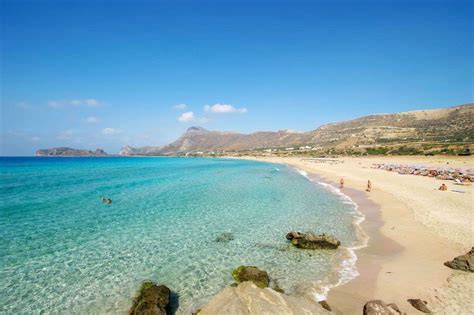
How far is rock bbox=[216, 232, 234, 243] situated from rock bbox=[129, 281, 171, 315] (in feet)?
20.3

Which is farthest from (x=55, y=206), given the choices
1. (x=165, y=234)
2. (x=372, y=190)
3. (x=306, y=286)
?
(x=372, y=190)

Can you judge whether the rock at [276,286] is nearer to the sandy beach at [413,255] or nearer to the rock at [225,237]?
the sandy beach at [413,255]

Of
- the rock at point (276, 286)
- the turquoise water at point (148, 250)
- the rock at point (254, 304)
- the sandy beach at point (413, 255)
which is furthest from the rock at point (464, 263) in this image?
the rock at point (254, 304)

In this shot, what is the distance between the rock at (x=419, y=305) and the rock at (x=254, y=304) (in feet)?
10.9

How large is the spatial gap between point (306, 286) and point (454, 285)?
15.7 ft

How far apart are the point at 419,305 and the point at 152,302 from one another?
25.7 ft

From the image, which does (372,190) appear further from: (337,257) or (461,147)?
(461,147)

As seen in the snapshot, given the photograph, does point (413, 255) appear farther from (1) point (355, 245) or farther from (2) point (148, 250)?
(2) point (148, 250)

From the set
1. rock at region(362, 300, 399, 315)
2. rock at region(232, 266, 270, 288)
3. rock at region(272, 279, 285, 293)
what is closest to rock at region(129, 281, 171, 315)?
rock at region(232, 266, 270, 288)

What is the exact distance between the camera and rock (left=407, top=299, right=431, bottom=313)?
24.4 feet

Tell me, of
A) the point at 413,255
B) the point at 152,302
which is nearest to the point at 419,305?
the point at 413,255

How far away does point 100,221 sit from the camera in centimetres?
1898

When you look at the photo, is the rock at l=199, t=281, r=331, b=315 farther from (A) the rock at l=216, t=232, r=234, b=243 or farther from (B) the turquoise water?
(A) the rock at l=216, t=232, r=234, b=243

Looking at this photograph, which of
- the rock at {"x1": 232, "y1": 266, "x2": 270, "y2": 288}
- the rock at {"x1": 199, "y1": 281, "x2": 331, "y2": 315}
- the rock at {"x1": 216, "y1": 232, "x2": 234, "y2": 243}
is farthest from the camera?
the rock at {"x1": 216, "y1": 232, "x2": 234, "y2": 243}
